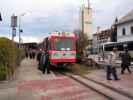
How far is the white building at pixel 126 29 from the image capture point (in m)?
64.1

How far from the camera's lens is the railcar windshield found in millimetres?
28420

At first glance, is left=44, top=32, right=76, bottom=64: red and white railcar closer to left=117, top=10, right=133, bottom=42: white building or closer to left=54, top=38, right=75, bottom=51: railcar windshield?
left=54, top=38, right=75, bottom=51: railcar windshield

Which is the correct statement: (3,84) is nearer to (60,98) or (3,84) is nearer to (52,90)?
(52,90)

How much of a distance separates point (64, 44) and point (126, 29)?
39.7m

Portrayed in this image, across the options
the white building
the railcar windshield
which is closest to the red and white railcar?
the railcar windshield

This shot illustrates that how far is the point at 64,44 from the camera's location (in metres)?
28.7

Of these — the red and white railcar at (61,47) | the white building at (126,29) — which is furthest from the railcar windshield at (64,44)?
the white building at (126,29)

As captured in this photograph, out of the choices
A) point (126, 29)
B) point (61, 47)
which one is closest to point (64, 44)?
point (61, 47)

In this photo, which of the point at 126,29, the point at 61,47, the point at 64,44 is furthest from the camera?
the point at 126,29

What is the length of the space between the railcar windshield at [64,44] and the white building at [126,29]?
35.9m

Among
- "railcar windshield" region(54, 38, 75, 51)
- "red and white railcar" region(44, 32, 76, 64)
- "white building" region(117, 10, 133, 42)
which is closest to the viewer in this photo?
"red and white railcar" region(44, 32, 76, 64)

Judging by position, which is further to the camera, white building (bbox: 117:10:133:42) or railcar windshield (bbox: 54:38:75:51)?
white building (bbox: 117:10:133:42)

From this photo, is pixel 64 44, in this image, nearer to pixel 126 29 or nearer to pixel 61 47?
pixel 61 47

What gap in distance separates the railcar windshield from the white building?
35911 mm
